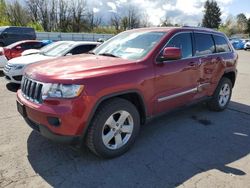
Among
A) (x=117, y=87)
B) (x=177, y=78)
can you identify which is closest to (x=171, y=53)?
(x=177, y=78)

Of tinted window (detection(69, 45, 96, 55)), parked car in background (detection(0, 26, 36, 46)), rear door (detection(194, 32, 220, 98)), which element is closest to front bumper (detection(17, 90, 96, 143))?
rear door (detection(194, 32, 220, 98))

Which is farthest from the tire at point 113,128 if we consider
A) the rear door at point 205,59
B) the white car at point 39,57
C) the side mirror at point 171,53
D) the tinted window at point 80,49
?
the tinted window at point 80,49

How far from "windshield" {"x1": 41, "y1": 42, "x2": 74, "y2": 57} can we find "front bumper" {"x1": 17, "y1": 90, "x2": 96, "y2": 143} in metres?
4.99

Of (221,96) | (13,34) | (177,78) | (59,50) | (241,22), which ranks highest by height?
(241,22)

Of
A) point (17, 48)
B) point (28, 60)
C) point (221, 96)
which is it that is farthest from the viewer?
point (17, 48)

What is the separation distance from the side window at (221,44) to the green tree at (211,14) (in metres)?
67.5

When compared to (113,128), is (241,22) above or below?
above

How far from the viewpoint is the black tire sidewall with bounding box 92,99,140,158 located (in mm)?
3465

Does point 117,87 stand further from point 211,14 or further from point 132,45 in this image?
point 211,14

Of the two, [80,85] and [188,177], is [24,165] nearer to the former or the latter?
[80,85]

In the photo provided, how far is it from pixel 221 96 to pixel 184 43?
193 cm

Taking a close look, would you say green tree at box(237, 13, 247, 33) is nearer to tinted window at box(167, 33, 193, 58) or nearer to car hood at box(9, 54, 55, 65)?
car hood at box(9, 54, 55, 65)

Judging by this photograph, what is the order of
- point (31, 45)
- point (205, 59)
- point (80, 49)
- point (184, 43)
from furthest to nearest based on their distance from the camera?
point (31, 45), point (80, 49), point (205, 59), point (184, 43)

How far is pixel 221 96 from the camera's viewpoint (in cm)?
605
